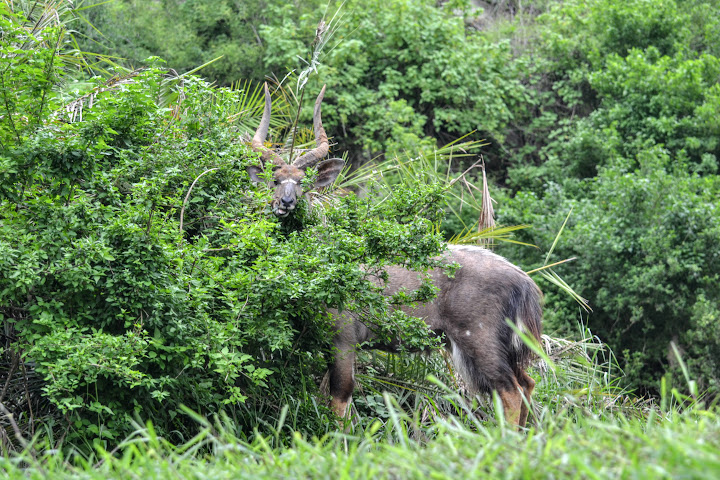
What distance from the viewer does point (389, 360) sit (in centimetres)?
737

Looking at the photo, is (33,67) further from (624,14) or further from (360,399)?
(624,14)

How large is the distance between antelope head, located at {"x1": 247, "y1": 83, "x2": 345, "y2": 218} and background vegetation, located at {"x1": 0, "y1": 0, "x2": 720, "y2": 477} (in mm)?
205

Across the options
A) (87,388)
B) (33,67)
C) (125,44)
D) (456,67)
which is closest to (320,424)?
(87,388)

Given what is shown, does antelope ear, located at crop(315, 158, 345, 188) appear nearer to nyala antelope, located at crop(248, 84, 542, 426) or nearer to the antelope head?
the antelope head

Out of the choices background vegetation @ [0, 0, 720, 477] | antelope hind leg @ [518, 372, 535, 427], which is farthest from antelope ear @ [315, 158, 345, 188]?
antelope hind leg @ [518, 372, 535, 427]

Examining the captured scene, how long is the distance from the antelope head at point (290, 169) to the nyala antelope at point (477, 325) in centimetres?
2

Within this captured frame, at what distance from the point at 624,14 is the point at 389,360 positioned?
1171cm

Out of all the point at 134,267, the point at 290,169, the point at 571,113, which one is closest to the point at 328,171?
the point at 290,169

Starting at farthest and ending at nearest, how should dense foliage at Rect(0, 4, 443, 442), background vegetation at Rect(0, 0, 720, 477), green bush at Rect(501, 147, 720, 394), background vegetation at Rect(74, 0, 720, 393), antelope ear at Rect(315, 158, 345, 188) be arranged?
1. background vegetation at Rect(74, 0, 720, 393)
2. green bush at Rect(501, 147, 720, 394)
3. antelope ear at Rect(315, 158, 345, 188)
4. dense foliage at Rect(0, 4, 443, 442)
5. background vegetation at Rect(0, 0, 720, 477)

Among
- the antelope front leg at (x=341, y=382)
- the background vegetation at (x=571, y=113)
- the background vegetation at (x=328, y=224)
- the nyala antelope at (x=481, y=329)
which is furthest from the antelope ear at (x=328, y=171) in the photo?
the background vegetation at (x=571, y=113)

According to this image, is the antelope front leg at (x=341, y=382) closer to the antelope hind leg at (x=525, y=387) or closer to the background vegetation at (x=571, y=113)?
the antelope hind leg at (x=525, y=387)

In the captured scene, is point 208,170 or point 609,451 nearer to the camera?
point 609,451

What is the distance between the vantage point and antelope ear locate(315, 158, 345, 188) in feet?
24.7

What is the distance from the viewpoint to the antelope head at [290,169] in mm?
6422
